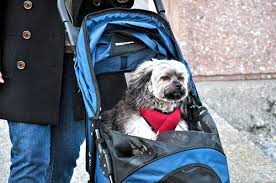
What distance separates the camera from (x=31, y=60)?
3125 mm

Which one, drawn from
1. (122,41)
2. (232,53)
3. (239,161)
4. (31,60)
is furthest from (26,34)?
(232,53)

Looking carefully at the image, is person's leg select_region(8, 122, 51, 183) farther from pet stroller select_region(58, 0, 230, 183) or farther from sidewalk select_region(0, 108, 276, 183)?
sidewalk select_region(0, 108, 276, 183)

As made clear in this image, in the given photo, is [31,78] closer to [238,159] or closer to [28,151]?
[28,151]

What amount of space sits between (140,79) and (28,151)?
2.42 feet

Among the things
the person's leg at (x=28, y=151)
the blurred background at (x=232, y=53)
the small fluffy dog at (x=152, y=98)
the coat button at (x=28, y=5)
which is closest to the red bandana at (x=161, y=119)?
the small fluffy dog at (x=152, y=98)

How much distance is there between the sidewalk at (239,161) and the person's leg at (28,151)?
1254 mm

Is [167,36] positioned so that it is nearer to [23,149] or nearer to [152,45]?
[152,45]

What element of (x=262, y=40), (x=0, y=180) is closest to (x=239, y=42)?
(x=262, y=40)

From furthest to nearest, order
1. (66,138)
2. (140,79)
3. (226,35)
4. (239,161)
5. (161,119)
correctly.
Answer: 1. (226,35)
2. (239,161)
3. (66,138)
4. (140,79)
5. (161,119)

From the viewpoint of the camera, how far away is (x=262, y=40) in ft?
21.4

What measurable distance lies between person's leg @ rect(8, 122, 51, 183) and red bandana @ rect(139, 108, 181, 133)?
57cm

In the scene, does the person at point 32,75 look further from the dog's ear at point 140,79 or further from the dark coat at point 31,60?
the dog's ear at point 140,79

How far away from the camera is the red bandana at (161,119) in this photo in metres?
3.14

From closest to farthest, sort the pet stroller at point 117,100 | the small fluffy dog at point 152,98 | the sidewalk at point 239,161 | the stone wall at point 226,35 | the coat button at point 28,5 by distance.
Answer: the pet stroller at point 117,100, the coat button at point 28,5, the small fluffy dog at point 152,98, the sidewalk at point 239,161, the stone wall at point 226,35
